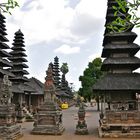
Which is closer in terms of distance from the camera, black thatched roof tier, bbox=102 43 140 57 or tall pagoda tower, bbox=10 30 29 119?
black thatched roof tier, bbox=102 43 140 57

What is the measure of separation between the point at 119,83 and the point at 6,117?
868 centimetres

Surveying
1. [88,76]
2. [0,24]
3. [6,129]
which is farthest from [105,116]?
[88,76]

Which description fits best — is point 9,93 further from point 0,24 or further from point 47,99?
point 0,24

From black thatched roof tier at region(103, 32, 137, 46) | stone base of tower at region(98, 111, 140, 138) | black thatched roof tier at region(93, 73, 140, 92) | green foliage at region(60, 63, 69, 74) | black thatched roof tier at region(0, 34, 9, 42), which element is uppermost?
green foliage at region(60, 63, 69, 74)

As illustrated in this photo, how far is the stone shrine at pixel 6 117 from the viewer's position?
19469mm

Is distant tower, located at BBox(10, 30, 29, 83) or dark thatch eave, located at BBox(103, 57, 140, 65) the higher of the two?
distant tower, located at BBox(10, 30, 29, 83)

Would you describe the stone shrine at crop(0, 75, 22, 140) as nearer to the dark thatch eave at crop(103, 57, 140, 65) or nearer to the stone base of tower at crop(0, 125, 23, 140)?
the stone base of tower at crop(0, 125, 23, 140)

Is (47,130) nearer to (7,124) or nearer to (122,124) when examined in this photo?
(7,124)

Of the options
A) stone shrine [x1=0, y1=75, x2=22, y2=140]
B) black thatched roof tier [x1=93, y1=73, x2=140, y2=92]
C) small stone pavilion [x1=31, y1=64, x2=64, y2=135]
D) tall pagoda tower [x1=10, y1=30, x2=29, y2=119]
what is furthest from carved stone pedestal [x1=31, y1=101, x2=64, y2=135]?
tall pagoda tower [x1=10, y1=30, x2=29, y2=119]

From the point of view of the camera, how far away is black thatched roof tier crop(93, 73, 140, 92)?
21808mm

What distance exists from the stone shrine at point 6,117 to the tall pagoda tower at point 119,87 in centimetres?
617

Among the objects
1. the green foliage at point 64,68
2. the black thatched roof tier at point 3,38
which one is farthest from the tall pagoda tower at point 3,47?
the green foliage at point 64,68

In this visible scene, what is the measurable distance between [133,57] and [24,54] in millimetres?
18766

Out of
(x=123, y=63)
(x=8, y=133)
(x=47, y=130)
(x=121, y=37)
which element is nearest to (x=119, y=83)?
(x=123, y=63)
